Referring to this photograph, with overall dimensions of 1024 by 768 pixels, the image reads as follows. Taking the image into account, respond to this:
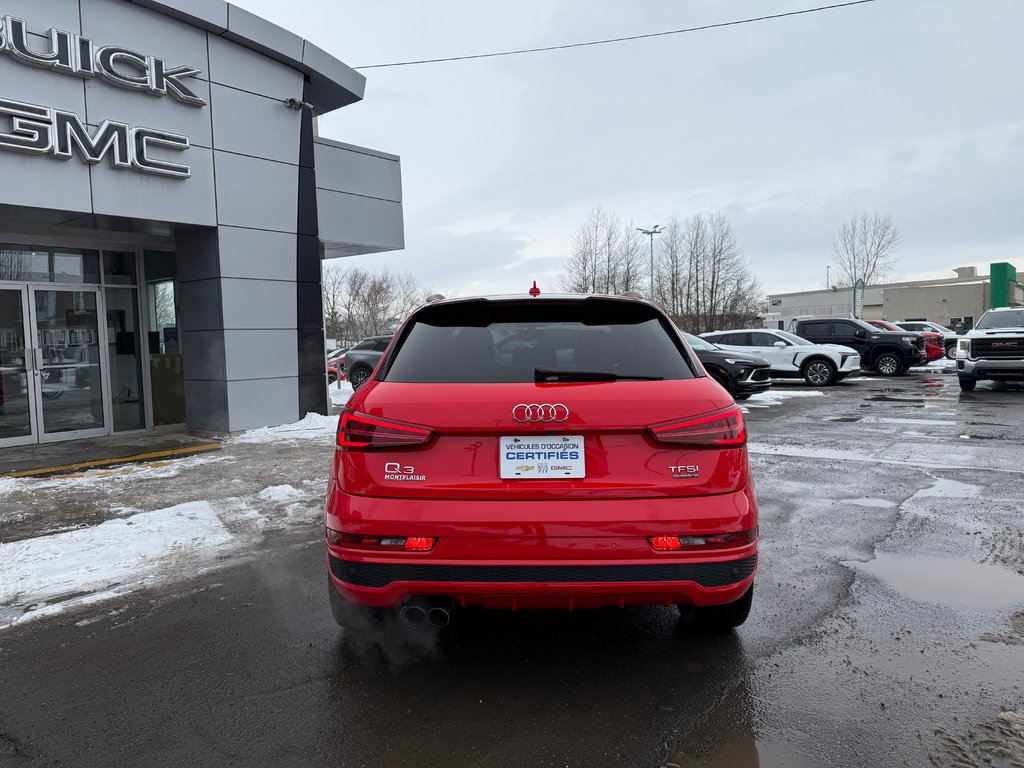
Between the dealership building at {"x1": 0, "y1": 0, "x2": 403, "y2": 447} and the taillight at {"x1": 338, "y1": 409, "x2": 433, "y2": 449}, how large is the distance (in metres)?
7.26

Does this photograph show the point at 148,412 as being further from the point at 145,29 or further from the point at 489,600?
the point at 489,600

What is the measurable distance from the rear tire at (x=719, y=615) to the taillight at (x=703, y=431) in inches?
34.4

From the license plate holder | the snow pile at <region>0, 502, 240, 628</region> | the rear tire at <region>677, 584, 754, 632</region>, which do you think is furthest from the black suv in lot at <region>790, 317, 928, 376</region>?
the license plate holder

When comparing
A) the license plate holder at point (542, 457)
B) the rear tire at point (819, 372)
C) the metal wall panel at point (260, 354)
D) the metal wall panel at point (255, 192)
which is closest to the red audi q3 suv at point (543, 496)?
the license plate holder at point (542, 457)

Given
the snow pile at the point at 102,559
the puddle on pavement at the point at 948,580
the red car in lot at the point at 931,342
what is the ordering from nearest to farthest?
the puddle on pavement at the point at 948,580 → the snow pile at the point at 102,559 → the red car in lot at the point at 931,342

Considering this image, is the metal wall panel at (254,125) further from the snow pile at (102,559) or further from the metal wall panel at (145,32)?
the snow pile at (102,559)

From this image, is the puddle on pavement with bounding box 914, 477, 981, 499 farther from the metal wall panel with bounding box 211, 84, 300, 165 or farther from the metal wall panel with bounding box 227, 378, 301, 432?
the metal wall panel with bounding box 211, 84, 300, 165

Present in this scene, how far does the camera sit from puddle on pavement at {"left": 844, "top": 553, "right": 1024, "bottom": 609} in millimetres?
3781

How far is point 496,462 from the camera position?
270 cm

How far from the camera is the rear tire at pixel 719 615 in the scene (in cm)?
321

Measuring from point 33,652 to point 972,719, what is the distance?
4.16 m

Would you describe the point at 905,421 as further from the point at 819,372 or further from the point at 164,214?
the point at 164,214

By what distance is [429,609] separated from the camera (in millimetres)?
2822

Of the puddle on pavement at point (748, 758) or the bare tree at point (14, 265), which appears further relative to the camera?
the bare tree at point (14, 265)
